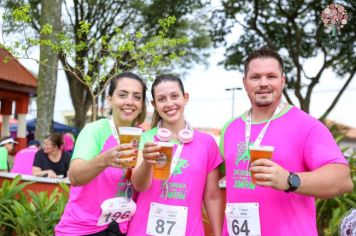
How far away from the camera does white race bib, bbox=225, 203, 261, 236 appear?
101 inches

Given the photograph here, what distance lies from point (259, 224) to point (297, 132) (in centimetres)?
54

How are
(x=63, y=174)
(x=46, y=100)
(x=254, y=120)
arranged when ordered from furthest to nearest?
(x=46, y=100) → (x=63, y=174) → (x=254, y=120)

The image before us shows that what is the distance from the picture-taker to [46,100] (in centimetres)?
1144

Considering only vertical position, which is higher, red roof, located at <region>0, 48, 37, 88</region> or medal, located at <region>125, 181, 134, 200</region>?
red roof, located at <region>0, 48, 37, 88</region>

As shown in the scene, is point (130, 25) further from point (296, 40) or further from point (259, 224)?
point (259, 224)

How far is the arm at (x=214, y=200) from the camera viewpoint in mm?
2984

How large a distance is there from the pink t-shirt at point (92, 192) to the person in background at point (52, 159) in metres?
4.73

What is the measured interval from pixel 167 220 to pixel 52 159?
535 cm

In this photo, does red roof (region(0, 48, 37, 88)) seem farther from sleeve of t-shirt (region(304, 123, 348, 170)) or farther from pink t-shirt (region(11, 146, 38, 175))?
sleeve of t-shirt (region(304, 123, 348, 170))

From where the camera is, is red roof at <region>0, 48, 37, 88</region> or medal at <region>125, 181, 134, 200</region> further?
red roof at <region>0, 48, 37, 88</region>

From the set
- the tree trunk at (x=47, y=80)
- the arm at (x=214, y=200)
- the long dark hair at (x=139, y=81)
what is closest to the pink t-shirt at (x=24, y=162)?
the tree trunk at (x=47, y=80)

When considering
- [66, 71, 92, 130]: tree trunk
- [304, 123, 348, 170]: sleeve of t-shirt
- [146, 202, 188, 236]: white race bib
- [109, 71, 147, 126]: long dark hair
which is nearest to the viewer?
[304, 123, 348, 170]: sleeve of t-shirt

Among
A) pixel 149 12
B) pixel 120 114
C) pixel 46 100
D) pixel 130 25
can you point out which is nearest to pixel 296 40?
pixel 149 12

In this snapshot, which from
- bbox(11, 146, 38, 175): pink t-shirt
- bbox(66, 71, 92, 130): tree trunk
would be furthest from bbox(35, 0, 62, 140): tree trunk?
bbox(66, 71, 92, 130): tree trunk
